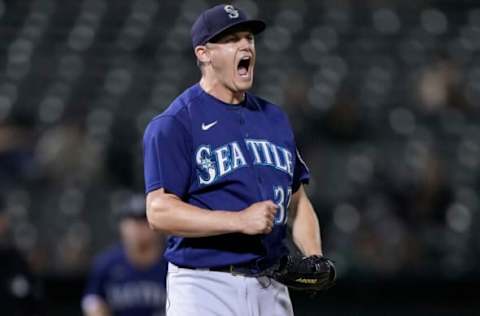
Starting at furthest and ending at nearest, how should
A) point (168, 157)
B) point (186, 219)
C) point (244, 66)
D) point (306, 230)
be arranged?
point (306, 230), point (244, 66), point (168, 157), point (186, 219)

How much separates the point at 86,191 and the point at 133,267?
117 inches

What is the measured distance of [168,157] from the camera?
14.3 ft

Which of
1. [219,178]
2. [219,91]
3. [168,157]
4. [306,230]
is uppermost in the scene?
[219,91]

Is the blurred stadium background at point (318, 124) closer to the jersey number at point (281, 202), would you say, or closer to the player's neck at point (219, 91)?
the jersey number at point (281, 202)

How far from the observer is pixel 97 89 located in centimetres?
1185

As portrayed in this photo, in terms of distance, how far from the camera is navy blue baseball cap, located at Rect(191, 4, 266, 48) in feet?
14.7

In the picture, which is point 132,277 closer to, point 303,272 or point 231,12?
point 303,272

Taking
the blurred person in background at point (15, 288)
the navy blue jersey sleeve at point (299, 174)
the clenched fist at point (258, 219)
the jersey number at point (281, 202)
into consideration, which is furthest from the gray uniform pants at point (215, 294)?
the blurred person in background at point (15, 288)

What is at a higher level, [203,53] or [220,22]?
[220,22]

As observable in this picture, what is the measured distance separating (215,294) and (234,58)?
96cm

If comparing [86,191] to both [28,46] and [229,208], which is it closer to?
[28,46]

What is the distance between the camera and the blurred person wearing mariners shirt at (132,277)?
7410 millimetres

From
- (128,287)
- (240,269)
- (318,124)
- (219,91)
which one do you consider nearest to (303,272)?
(240,269)

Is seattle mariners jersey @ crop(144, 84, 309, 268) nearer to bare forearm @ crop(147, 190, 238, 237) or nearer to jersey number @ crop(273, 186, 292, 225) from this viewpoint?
jersey number @ crop(273, 186, 292, 225)
